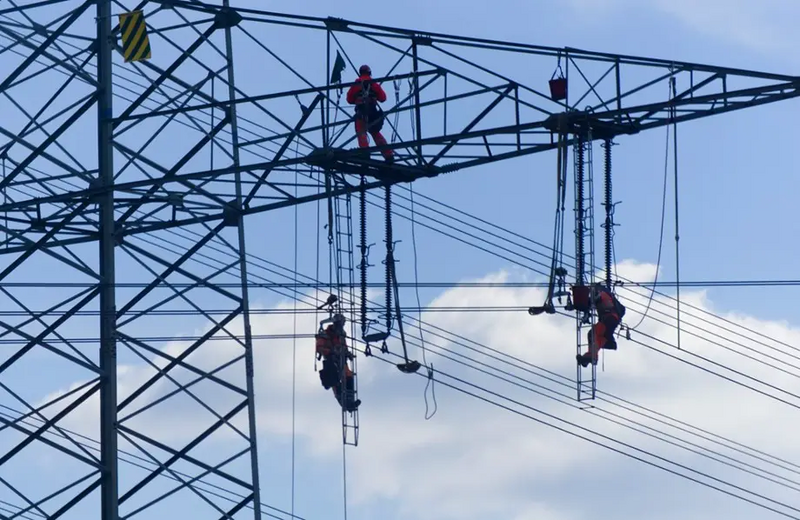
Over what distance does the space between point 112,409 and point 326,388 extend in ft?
10.4

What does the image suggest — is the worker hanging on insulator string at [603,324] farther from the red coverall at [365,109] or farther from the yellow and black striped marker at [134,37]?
the yellow and black striped marker at [134,37]

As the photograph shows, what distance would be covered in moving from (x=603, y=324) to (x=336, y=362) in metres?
4.58

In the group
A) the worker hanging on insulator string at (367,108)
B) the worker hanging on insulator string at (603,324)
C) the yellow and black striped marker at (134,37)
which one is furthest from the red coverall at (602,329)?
the yellow and black striped marker at (134,37)

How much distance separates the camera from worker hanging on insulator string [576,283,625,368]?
29.2 m

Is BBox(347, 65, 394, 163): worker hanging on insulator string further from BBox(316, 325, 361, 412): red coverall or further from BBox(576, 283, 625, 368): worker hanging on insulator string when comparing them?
BBox(576, 283, 625, 368): worker hanging on insulator string

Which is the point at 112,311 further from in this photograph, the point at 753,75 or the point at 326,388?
the point at 753,75

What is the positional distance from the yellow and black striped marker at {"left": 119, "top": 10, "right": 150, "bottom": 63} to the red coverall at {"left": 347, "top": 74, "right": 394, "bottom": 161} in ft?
11.7

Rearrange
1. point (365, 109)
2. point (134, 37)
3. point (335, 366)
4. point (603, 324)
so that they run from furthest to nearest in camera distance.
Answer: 1. point (134, 37)
2. point (335, 366)
3. point (365, 109)
4. point (603, 324)

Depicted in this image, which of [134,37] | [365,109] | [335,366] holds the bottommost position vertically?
[335,366]

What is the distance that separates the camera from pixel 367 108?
31.2m

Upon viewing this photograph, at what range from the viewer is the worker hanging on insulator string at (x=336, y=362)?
105ft

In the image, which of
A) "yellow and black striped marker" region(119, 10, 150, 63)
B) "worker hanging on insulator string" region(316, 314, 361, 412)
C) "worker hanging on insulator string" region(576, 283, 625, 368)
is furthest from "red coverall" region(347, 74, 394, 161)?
"worker hanging on insulator string" region(576, 283, 625, 368)

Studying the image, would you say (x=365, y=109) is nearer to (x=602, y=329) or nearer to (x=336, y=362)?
(x=336, y=362)

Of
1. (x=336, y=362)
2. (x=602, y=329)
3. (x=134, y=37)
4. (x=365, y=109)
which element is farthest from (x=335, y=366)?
(x=134, y=37)
